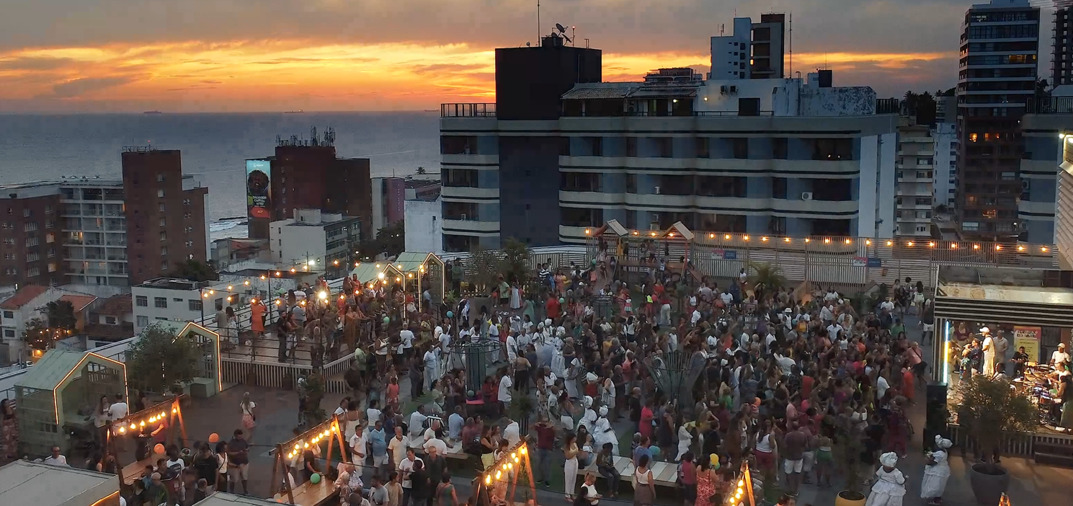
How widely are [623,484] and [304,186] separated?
11448cm

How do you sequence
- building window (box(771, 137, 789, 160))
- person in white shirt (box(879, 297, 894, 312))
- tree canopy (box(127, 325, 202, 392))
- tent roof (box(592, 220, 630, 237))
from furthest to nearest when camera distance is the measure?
1. building window (box(771, 137, 789, 160))
2. tent roof (box(592, 220, 630, 237))
3. person in white shirt (box(879, 297, 894, 312))
4. tree canopy (box(127, 325, 202, 392))

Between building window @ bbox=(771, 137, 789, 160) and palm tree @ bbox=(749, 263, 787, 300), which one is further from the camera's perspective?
building window @ bbox=(771, 137, 789, 160)

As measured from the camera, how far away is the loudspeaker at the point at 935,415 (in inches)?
645

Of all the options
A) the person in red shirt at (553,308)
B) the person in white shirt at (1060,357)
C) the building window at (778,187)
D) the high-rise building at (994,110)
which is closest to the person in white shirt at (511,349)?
the person in red shirt at (553,308)

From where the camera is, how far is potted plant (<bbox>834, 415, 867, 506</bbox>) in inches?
539

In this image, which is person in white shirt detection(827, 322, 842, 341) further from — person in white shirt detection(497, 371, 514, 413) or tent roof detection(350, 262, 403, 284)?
tent roof detection(350, 262, 403, 284)

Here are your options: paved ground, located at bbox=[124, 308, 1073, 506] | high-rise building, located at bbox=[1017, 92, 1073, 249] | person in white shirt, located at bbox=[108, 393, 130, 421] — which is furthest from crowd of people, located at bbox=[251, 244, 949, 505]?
high-rise building, located at bbox=[1017, 92, 1073, 249]

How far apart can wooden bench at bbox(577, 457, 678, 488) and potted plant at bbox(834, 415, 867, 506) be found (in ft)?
7.40

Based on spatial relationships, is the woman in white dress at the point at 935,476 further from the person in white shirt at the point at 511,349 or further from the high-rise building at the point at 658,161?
the high-rise building at the point at 658,161

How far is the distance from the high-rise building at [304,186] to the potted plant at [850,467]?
362 ft

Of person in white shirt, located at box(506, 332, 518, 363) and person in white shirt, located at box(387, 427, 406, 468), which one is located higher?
person in white shirt, located at box(506, 332, 518, 363)

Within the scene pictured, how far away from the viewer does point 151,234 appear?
9656cm

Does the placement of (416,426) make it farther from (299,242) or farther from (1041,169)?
(299,242)

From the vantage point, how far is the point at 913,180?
8444 centimetres
